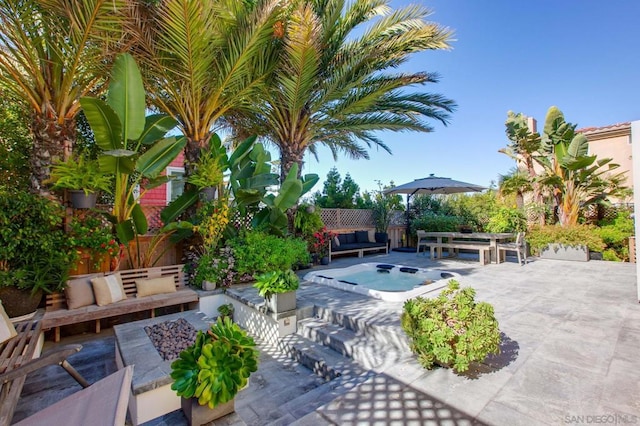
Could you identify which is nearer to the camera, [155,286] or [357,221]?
[155,286]

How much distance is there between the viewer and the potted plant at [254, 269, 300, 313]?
14.7ft

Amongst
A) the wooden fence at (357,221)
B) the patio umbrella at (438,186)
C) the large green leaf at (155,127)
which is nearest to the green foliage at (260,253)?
the large green leaf at (155,127)

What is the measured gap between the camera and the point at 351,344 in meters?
3.71

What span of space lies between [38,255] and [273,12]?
19.3 feet

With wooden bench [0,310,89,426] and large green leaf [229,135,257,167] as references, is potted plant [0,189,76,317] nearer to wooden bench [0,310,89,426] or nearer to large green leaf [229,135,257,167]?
wooden bench [0,310,89,426]

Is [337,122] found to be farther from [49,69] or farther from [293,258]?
[49,69]

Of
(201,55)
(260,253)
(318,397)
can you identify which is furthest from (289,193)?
(318,397)

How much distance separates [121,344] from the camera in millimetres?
3557

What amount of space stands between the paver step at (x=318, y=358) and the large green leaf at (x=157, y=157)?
150 inches

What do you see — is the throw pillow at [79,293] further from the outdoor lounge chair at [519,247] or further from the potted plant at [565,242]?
the potted plant at [565,242]

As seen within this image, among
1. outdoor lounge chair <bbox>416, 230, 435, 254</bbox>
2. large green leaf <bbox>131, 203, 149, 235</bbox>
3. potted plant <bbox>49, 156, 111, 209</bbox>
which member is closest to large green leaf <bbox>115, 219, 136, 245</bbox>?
large green leaf <bbox>131, 203, 149, 235</bbox>

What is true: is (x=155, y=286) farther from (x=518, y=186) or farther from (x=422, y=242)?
(x=518, y=186)

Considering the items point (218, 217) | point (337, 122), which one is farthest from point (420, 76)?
point (218, 217)

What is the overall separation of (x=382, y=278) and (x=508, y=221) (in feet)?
17.9
